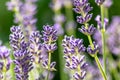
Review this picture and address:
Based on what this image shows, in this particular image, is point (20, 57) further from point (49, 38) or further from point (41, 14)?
point (41, 14)

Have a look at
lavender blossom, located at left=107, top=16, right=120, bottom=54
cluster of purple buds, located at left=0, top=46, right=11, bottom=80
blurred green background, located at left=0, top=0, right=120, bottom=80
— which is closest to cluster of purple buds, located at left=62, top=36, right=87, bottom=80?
cluster of purple buds, located at left=0, top=46, right=11, bottom=80

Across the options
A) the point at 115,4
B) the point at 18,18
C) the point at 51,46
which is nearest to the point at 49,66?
the point at 51,46

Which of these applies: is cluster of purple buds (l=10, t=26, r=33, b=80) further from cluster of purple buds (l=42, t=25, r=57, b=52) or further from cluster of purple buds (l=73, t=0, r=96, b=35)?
cluster of purple buds (l=73, t=0, r=96, b=35)

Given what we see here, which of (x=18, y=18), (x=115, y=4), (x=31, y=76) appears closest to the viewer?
(x=31, y=76)

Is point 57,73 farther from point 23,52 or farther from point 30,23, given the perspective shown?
point 23,52

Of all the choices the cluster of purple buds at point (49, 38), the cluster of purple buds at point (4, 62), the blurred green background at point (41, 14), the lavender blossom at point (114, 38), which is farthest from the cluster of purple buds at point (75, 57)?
the blurred green background at point (41, 14)

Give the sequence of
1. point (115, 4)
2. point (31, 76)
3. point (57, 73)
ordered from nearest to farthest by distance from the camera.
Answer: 1. point (31, 76)
2. point (57, 73)
3. point (115, 4)

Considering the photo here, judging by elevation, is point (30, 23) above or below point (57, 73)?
above
